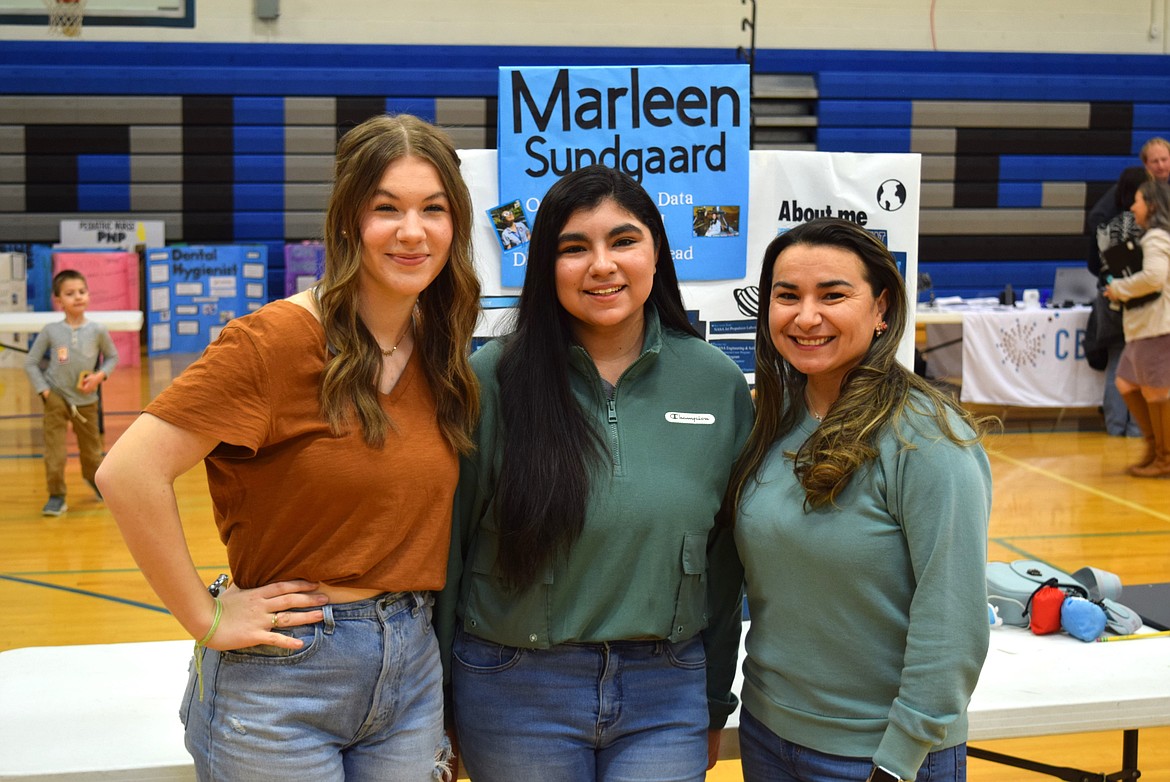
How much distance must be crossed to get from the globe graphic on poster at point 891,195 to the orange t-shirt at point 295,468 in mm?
2161

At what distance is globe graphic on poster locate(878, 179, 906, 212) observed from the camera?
3447 millimetres

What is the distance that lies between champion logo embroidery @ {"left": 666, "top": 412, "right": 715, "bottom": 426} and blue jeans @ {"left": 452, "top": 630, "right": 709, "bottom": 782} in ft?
1.23

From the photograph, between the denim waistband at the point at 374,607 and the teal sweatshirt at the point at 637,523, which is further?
the teal sweatshirt at the point at 637,523

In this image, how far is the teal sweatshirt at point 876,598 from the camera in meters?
1.66

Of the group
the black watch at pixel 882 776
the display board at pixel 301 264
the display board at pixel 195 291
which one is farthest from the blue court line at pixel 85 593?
the display board at pixel 301 264

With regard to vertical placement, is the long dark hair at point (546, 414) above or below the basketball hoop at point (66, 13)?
below

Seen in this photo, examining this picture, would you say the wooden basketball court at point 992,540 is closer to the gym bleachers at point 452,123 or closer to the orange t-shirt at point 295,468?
the orange t-shirt at point 295,468

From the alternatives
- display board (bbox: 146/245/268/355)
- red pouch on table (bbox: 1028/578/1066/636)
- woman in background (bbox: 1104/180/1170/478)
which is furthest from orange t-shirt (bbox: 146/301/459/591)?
display board (bbox: 146/245/268/355)

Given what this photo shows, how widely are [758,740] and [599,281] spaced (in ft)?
2.69

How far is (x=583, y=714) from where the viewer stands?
1.85 meters

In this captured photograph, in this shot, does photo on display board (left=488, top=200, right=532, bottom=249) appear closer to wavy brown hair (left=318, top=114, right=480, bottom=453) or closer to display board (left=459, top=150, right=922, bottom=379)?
display board (left=459, top=150, right=922, bottom=379)

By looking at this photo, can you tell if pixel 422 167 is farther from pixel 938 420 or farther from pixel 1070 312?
pixel 1070 312

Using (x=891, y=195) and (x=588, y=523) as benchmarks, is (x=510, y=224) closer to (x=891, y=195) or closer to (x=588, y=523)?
(x=891, y=195)

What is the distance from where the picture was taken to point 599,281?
1.88 meters
